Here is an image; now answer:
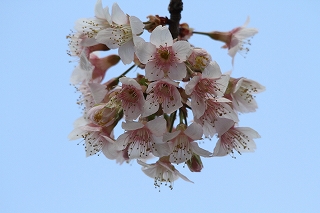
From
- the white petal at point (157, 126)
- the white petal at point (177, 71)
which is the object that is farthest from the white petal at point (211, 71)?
the white petal at point (157, 126)

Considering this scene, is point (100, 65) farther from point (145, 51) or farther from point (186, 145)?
point (186, 145)

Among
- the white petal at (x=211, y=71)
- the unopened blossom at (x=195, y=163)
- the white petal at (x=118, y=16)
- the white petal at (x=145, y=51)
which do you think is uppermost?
the white petal at (x=118, y=16)

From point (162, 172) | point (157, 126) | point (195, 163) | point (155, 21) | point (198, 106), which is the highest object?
point (155, 21)

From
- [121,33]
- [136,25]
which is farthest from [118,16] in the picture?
[136,25]

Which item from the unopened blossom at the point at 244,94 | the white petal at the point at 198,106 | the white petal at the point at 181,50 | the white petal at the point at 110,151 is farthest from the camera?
the unopened blossom at the point at 244,94

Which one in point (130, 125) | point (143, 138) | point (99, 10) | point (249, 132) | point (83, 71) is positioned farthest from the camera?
point (83, 71)

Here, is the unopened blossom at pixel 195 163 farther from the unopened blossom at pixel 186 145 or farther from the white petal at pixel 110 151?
the white petal at pixel 110 151

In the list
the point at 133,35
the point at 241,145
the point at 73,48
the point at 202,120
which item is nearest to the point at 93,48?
the point at 73,48

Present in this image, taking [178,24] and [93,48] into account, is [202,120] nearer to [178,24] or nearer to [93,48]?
[178,24]
